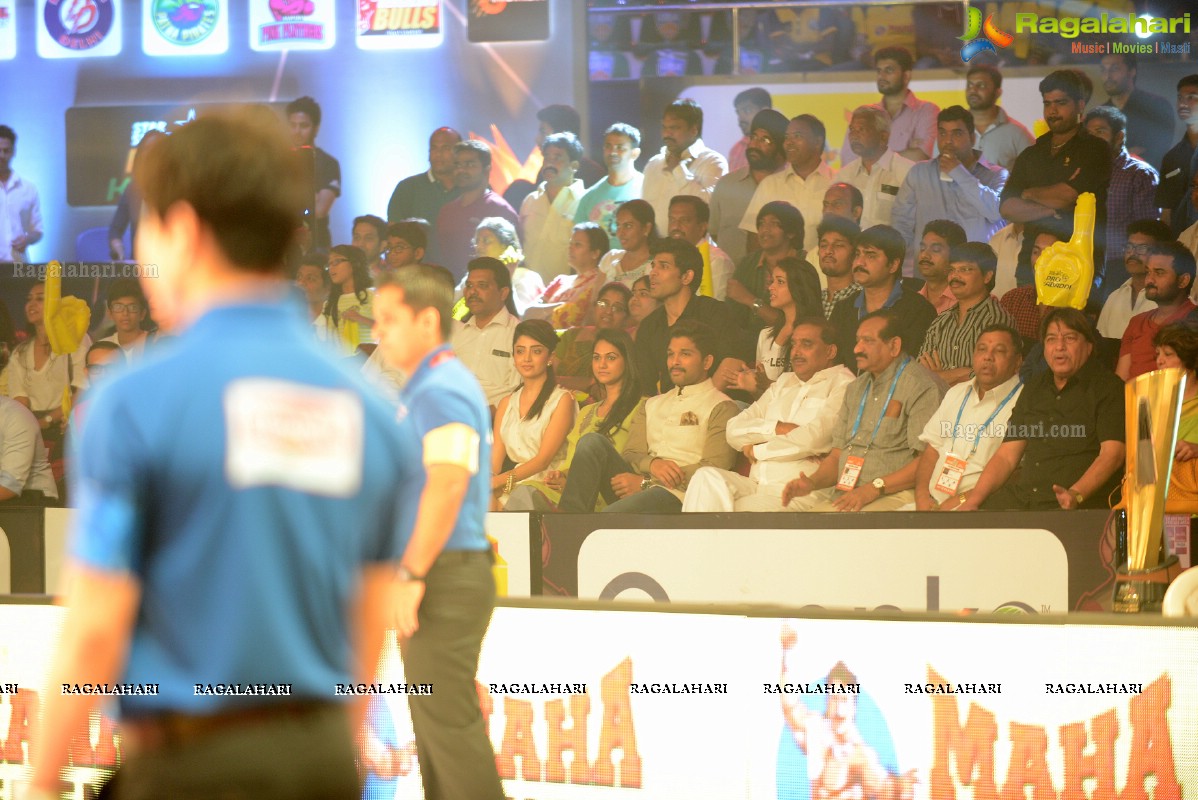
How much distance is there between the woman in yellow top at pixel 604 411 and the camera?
6.75m

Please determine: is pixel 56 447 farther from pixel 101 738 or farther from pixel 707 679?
pixel 707 679

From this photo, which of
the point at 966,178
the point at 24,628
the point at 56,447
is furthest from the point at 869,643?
the point at 56,447

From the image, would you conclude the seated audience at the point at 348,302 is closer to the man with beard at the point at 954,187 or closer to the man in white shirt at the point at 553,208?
the man in white shirt at the point at 553,208

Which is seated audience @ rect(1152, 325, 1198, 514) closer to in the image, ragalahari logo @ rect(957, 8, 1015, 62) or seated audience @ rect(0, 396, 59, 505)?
ragalahari logo @ rect(957, 8, 1015, 62)

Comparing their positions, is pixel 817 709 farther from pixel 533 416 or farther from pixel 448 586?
pixel 533 416

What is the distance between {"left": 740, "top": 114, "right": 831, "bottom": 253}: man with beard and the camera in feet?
21.9

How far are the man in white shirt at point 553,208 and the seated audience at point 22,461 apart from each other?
10.8ft

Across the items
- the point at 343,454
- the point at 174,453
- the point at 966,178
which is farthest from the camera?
the point at 966,178

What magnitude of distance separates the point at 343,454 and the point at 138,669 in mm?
309

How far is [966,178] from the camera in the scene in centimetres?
655

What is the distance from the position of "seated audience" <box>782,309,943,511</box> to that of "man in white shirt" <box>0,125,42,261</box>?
5.07 m

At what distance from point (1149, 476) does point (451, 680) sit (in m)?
2.80

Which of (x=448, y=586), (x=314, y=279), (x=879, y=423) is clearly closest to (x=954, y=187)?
(x=879, y=423)

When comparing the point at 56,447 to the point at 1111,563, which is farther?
the point at 56,447
